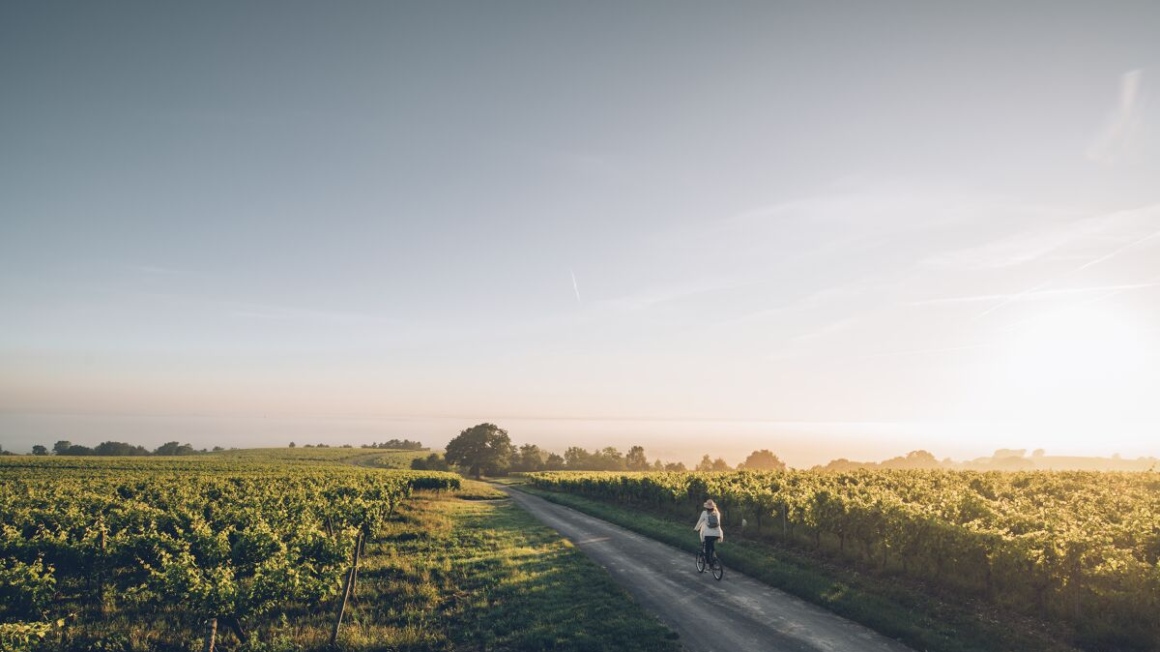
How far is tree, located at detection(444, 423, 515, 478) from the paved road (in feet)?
349

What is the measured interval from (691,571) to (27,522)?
29.1 m

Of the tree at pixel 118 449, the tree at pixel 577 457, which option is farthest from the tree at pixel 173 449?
the tree at pixel 577 457

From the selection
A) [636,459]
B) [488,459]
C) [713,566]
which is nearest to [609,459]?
[636,459]

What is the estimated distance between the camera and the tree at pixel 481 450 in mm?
124438

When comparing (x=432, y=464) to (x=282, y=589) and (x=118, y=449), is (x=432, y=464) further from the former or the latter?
(x=282, y=589)

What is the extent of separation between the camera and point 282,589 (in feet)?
42.6

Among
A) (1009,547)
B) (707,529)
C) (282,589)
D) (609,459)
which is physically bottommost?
(609,459)


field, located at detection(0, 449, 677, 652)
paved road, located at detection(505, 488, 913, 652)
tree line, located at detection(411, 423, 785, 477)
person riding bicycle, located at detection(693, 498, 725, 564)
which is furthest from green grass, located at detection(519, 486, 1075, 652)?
tree line, located at detection(411, 423, 785, 477)

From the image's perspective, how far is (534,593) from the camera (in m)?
16.6

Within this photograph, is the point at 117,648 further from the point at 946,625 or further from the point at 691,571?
the point at 946,625

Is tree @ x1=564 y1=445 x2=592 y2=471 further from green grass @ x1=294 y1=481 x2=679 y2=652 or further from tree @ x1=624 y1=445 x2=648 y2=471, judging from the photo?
green grass @ x1=294 y1=481 x2=679 y2=652

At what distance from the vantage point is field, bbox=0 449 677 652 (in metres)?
12.8

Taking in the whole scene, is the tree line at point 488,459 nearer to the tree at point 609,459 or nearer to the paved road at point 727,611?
the tree at point 609,459

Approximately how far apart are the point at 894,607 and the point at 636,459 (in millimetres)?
144975
